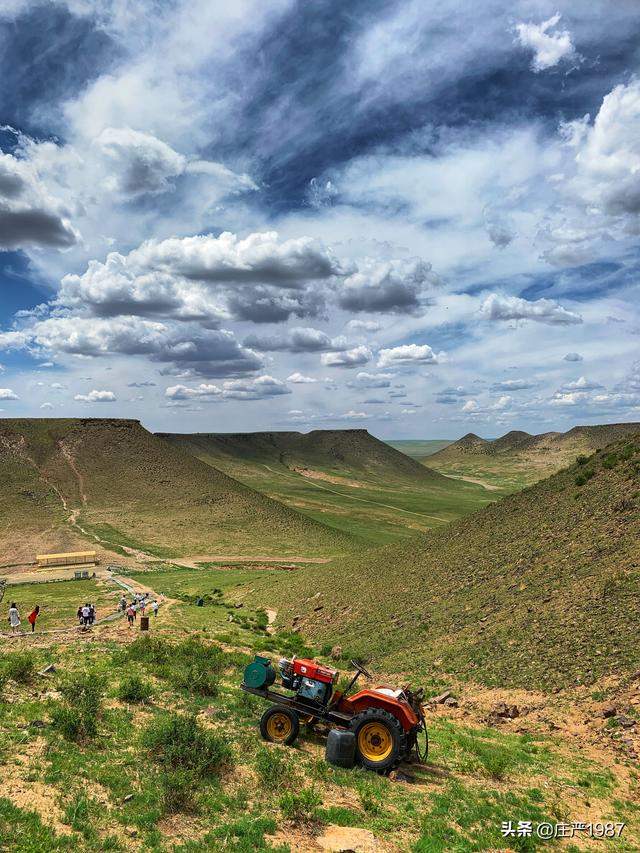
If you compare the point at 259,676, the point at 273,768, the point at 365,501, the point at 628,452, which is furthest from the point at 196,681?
the point at 365,501

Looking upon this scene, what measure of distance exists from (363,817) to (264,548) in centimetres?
7043

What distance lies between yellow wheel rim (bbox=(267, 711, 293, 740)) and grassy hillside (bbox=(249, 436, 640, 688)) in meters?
10.0

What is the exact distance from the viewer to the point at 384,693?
12.4 m

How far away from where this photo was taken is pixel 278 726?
12.7m

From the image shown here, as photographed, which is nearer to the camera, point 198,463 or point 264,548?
point 264,548

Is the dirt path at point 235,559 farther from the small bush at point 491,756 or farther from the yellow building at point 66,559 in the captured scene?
the small bush at point 491,756

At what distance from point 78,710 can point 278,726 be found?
4777 millimetres

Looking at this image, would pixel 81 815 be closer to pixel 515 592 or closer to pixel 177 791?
pixel 177 791

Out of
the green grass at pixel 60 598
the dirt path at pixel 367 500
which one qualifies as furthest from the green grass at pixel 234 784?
the dirt path at pixel 367 500

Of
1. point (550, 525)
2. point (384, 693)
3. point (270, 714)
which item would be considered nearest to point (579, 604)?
point (550, 525)

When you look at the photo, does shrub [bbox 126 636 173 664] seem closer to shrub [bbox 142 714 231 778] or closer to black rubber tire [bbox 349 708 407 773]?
shrub [bbox 142 714 231 778]

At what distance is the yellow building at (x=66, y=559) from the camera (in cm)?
6162

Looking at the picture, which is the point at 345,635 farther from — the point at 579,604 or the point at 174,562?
the point at 174,562

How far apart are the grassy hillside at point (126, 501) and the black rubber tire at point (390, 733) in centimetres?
6408
